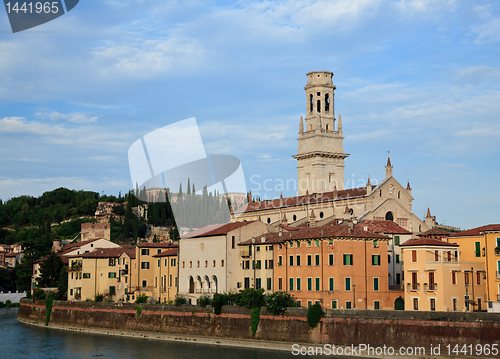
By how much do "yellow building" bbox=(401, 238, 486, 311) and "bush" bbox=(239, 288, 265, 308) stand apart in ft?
35.8

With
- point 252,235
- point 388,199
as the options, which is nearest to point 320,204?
point 388,199

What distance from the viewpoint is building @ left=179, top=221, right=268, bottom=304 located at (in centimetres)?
5862

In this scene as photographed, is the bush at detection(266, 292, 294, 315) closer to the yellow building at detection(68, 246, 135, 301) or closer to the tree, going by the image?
the yellow building at detection(68, 246, 135, 301)

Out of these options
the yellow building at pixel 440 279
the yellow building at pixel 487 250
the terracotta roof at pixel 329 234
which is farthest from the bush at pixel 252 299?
the yellow building at pixel 487 250

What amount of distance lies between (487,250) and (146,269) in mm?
37743

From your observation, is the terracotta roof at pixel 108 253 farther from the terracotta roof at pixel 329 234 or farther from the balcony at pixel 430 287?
the balcony at pixel 430 287

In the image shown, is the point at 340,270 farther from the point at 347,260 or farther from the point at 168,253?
the point at 168,253

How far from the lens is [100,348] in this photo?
5044cm

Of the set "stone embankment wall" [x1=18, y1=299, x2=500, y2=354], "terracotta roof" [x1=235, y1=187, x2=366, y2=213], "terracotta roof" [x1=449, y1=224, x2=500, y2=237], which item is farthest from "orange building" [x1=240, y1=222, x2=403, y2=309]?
"terracotta roof" [x1=235, y1=187, x2=366, y2=213]

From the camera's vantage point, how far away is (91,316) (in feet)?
209

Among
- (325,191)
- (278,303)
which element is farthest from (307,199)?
(278,303)

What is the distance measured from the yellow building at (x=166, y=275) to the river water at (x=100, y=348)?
9.30 metres

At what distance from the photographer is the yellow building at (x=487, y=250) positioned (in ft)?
149

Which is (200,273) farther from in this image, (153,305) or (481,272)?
(481,272)
